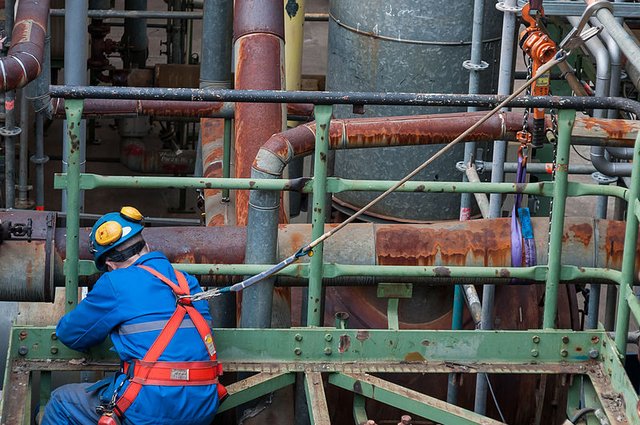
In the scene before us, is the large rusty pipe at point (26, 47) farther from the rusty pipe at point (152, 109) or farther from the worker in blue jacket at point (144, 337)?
the rusty pipe at point (152, 109)

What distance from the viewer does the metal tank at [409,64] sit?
680 centimetres

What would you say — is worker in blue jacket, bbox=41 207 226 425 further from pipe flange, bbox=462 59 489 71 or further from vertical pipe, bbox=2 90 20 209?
vertical pipe, bbox=2 90 20 209

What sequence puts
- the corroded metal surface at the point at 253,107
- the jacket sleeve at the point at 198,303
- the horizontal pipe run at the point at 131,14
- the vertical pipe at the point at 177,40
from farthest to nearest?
the vertical pipe at the point at 177,40 < the horizontal pipe run at the point at 131,14 < the corroded metal surface at the point at 253,107 < the jacket sleeve at the point at 198,303

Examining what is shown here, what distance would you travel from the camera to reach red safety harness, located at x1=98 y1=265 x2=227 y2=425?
4.29 m

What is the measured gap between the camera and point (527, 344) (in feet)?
15.3

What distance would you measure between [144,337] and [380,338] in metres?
0.95

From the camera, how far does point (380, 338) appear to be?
4625 mm

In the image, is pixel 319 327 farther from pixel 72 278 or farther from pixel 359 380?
pixel 72 278

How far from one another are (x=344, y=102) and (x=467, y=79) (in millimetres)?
2581

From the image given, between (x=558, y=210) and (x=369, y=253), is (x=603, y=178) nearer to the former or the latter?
(x=558, y=210)

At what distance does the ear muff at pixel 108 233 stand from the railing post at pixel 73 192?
11 centimetres

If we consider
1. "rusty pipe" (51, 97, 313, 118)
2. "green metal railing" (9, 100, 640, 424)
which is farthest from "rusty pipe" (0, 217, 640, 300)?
"rusty pipe" (51, 97, 313, 118)

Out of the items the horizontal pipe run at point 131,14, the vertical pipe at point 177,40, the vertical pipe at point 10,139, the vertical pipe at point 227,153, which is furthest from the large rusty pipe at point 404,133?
the vertical pipe at point 177,40

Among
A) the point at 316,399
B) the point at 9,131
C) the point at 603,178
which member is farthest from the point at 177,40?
the point at 316,399
